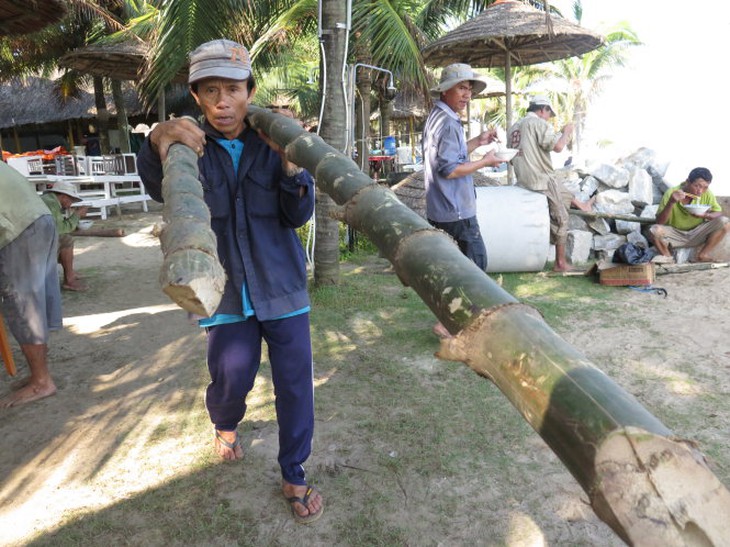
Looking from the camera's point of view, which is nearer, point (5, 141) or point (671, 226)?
point (671, 226)

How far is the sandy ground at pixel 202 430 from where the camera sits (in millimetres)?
2352

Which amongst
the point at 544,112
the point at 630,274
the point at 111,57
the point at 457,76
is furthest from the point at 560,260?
the point at 111,57

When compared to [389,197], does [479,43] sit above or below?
above

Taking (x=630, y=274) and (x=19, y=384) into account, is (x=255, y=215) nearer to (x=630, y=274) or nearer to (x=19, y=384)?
(x=19, y=384)

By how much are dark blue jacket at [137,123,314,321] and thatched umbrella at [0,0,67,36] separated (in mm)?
3860

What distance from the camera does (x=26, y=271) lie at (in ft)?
11.1

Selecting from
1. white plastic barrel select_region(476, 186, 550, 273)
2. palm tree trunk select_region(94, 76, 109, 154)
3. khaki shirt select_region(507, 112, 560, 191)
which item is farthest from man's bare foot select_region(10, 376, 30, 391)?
palm tree trunk select_region(94, 76, 109, 154)

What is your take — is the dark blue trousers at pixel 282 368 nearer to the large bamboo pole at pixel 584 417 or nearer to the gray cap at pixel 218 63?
the gray cap at pixel 218 63

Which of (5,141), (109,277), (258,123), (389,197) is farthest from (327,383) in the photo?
(5,141)

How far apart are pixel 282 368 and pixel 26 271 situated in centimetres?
211

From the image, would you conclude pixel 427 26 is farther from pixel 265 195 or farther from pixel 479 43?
pixel 265 195

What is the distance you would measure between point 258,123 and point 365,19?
4968mm

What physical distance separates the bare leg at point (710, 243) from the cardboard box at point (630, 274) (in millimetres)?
1483

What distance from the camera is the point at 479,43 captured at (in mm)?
8422
